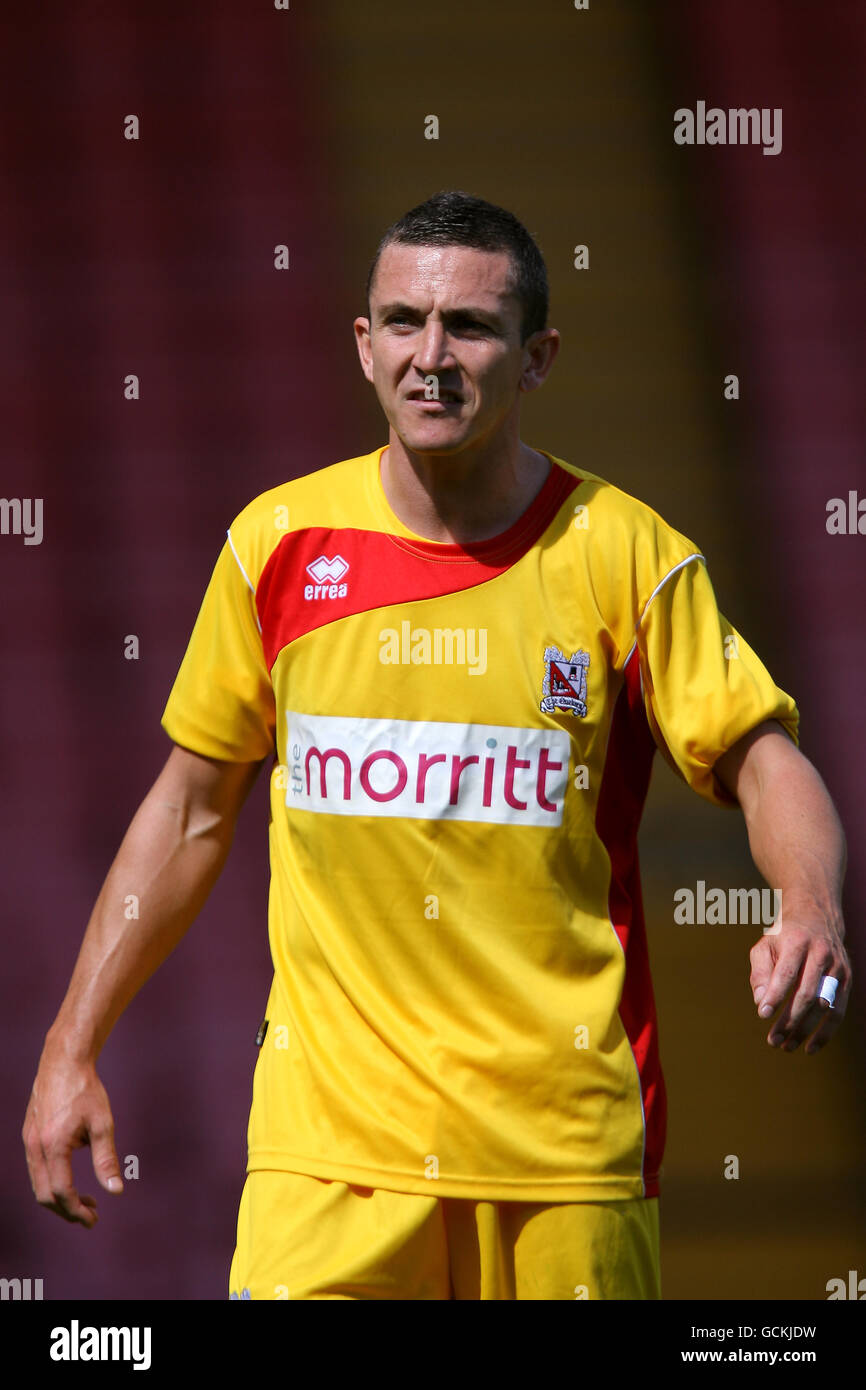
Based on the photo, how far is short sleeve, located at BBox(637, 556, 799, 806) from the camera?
2516 millimetres

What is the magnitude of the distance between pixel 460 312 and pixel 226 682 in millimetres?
671

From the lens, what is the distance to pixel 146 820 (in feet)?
9.16

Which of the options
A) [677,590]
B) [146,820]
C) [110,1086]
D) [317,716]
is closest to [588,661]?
[677,590]

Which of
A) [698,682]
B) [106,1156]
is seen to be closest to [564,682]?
[698,682]

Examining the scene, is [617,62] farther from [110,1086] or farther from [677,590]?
[110,1086]

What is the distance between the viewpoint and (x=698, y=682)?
2.55 meters

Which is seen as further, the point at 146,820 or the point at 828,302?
the point at 828,302

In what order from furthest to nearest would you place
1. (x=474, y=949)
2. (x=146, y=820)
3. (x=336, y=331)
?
(x=336, y=331) → (x=146, y=820) → (x=474, y=949)

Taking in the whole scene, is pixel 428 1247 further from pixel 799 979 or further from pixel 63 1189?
pixel 799 979

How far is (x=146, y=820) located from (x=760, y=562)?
209 cm

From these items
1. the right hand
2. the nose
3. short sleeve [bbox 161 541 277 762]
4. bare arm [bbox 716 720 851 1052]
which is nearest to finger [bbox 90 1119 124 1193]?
the right hand

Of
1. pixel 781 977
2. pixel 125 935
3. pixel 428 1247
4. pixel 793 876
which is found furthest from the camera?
pixel 125 935

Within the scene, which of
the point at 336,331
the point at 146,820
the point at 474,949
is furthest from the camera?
the point at 336,331

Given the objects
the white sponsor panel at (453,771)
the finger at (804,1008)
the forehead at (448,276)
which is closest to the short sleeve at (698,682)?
the white sponsor panel at (453,771)
